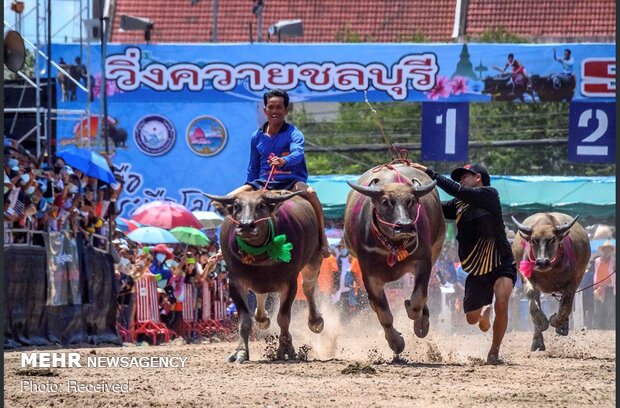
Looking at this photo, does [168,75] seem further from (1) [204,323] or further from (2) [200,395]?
(2) [200,395]

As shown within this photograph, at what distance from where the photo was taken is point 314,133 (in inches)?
1631

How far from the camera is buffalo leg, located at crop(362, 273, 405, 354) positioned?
12.7 meters

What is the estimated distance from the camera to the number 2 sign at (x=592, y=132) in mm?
27047

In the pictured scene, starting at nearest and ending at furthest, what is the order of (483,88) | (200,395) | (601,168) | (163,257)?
(200,395) < (163,257) < (483,88) < (601,168)

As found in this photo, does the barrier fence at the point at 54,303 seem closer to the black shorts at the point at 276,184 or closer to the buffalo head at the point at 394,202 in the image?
the black shorts at the point at 276,184

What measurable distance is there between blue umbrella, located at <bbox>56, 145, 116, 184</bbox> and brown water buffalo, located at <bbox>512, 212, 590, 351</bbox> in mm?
5984

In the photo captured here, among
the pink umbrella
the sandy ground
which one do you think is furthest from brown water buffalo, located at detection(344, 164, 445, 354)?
the pink umbrella

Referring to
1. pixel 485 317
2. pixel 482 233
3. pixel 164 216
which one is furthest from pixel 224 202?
pixel 164 216

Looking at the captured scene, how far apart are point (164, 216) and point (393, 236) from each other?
1060 cm

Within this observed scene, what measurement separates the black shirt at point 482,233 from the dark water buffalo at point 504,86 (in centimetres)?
1465

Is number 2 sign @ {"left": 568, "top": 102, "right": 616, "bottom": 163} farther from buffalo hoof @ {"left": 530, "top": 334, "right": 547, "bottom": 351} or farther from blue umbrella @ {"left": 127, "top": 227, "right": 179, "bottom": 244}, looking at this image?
buffalo hoof @ {"left": 530, "top": 334, "right": 547, "bottom": 351}

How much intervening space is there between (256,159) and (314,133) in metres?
27.8

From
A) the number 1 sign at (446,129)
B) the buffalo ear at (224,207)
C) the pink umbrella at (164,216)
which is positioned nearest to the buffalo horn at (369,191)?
the buffalo ear at (224,207)

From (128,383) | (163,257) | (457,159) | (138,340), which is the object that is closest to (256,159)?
(128,383)
